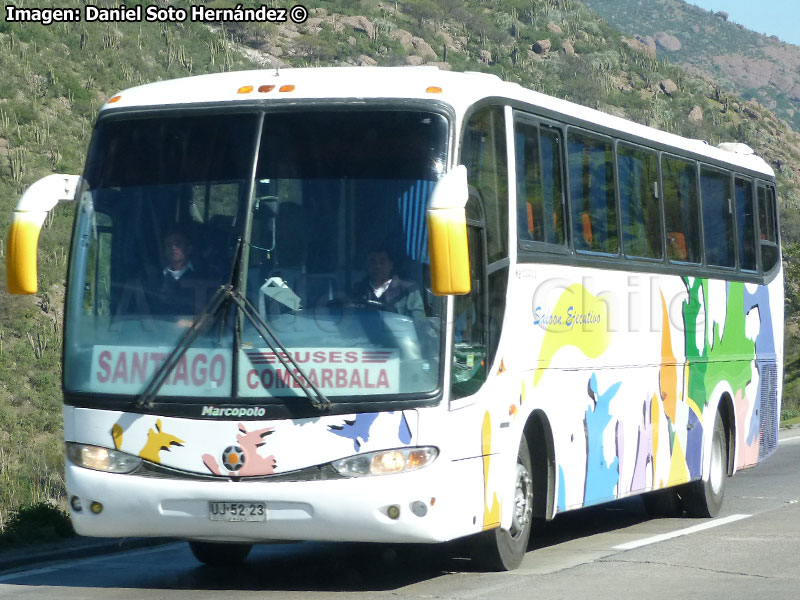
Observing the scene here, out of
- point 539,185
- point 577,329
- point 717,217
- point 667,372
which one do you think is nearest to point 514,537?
point 577,329

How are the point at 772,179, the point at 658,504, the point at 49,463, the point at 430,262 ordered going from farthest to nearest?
the point at 49,463 → the point at 772,179 → the point at 658,504 → the point at 430,262

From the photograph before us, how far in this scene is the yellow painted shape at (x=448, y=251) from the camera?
796 centimetres

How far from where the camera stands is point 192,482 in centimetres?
858

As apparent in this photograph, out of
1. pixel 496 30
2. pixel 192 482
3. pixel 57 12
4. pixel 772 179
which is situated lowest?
pixel 192 482

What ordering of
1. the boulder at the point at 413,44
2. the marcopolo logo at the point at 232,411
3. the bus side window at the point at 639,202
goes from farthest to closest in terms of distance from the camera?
the boulder at the point at 413,44
the bus side window at the point at 639,202
the marcopolo logo at the point at 232,411

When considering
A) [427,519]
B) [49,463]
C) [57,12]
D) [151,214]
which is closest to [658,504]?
[427,519]

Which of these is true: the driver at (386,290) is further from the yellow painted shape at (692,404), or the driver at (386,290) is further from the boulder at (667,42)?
the boulder at (667,42)

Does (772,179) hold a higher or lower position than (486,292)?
higher

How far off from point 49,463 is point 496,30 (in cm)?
6345

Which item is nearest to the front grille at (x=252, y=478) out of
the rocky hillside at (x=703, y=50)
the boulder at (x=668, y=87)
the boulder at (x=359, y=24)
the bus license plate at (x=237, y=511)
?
the bus license plate at (x=237, y=511)

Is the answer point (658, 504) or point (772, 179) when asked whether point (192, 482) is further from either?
point (772, 179)

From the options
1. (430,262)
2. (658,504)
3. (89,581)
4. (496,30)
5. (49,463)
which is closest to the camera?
(430,262)

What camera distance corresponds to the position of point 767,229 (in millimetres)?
16422

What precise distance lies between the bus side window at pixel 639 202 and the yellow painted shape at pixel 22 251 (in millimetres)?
5239
